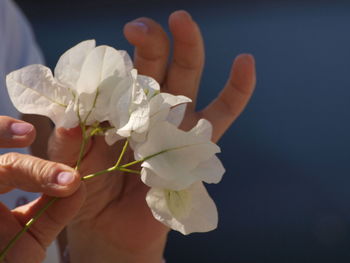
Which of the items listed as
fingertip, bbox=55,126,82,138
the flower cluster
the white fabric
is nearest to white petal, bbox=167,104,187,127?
the flower cluster

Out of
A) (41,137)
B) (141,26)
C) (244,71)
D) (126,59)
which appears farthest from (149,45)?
(41,137)

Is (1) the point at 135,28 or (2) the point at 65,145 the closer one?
(2) the point at 65,145

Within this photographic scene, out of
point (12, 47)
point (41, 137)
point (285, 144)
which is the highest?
point (12, 47)

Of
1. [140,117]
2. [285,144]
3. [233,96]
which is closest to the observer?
[140,117]

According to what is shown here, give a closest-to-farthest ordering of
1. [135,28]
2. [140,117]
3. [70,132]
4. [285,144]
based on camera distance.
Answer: [140,117]
[70,132]
[135,28]
[285,144]

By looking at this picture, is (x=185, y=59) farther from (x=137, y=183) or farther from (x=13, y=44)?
(x=13, y=44)
